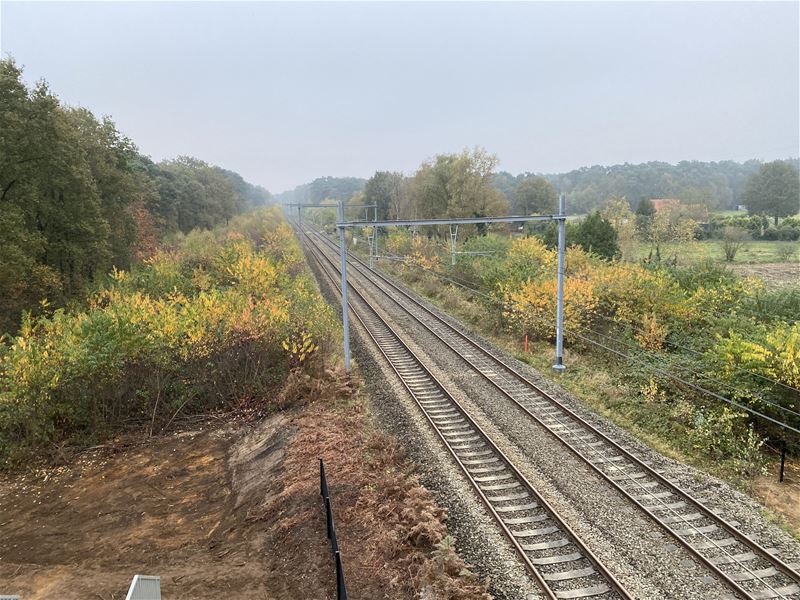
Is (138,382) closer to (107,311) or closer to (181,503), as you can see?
(107,311)

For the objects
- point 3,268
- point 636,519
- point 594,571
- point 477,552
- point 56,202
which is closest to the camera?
point 594,571

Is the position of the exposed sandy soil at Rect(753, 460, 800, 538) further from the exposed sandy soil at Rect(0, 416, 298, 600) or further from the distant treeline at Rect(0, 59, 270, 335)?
the distant treeline at Rect(0, 59, 270, 335)

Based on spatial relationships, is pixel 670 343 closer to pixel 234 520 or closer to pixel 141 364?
pixel 234 520

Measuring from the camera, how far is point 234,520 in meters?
12.0

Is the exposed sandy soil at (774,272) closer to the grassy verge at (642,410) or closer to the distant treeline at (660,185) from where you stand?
the grassy verge at (642,410)

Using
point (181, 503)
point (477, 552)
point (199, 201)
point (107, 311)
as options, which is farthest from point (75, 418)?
point (199, 201)

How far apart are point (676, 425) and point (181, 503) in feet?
47.4

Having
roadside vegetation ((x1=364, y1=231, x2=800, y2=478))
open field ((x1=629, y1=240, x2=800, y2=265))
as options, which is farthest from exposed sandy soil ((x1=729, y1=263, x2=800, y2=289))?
roadside vegetation ((x1=364, y1=231, x2=800, y2=478))

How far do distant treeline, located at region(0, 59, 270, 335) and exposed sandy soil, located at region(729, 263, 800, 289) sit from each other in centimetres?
4715

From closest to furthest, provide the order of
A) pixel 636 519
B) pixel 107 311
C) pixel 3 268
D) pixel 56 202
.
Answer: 1. pixel 636 519
2. pixel 107 311
3. pixel 3 268
4. pixel 56 202

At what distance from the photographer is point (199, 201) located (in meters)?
69.5

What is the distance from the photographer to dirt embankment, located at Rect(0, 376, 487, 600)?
9.38 m

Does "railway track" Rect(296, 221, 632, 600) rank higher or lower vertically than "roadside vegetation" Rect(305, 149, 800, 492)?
lower

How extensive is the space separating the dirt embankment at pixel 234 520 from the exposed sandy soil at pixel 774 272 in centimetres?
3881
